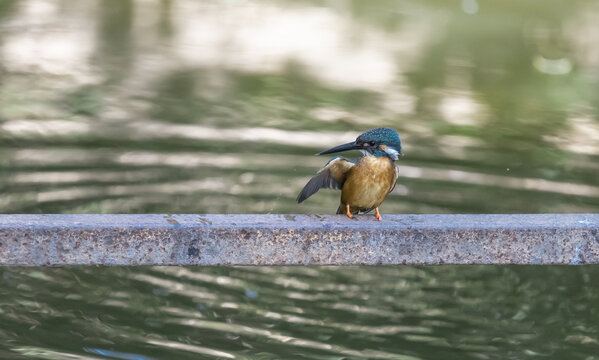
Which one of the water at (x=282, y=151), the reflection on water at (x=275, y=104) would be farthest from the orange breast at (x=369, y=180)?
the reflection on water at (x=275, y=104)

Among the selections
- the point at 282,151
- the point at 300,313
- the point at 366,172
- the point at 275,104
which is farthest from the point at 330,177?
the point at 275,104

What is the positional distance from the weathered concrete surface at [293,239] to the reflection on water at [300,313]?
66cm

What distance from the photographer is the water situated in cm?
385

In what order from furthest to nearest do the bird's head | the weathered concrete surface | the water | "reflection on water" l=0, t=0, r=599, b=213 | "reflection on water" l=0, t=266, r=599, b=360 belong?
"reflection on water" l=0, t=0, r=599, b=213, the water, "reflection on water" l=0, t=266, r=599, b=360, the bird's head, the weathered concrete surface

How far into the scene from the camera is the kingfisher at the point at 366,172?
328cm

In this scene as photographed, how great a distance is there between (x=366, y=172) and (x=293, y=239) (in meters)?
0.46

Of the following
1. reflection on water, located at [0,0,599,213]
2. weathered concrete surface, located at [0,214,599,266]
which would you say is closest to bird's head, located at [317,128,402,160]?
weathered concrete surface, located at [0,214,599,266]

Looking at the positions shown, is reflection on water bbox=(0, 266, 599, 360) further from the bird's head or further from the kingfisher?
the bird's head

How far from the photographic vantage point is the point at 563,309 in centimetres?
423

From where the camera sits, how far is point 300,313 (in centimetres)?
400

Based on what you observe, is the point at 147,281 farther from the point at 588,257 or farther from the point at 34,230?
the point at 588,257

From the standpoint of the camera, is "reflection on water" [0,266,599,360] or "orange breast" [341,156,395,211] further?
"reflection on water" [0,266,599,360]

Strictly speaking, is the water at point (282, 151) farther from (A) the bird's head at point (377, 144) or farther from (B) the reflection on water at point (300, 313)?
(A) the bird's head at point (377, 144)

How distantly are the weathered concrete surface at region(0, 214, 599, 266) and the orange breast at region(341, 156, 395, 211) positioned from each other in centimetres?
17
